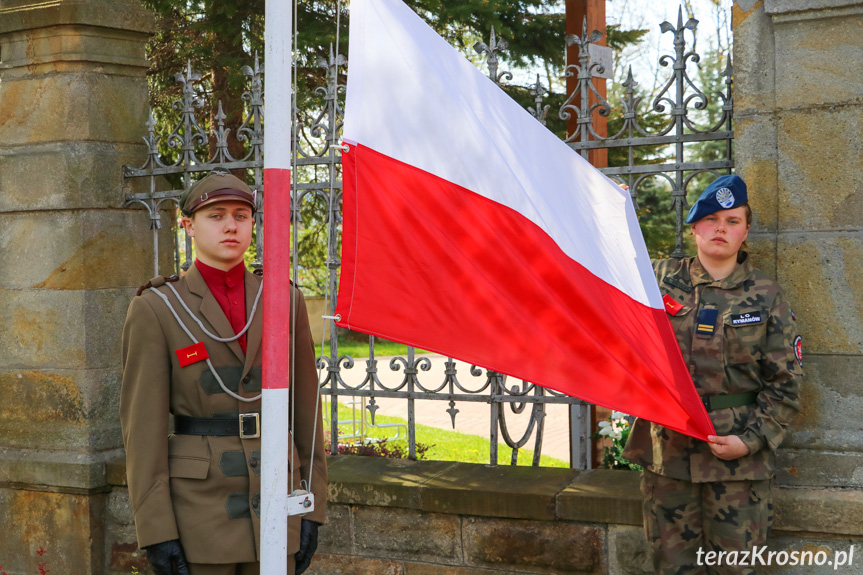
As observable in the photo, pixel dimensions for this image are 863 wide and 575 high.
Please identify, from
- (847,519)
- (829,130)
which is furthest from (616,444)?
(829,130)

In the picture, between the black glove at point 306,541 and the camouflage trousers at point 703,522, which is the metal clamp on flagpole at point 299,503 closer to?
the black glove at point 306,541

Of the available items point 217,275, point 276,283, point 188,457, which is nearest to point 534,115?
point 217,275

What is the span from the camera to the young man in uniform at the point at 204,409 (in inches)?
120

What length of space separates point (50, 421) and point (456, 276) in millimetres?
3442

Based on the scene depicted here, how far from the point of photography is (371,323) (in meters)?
2.39

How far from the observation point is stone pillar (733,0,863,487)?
381cm

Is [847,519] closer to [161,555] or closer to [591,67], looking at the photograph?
[591,67]

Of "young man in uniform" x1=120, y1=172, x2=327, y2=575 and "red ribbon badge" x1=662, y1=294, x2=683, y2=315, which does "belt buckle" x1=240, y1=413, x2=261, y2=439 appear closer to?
"young man in uniform" x1=120, y1=172, x2=327, y2=575

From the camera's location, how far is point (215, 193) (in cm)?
313

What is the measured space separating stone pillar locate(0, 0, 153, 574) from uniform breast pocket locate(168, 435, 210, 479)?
2189mm

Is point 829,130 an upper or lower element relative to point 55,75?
lower

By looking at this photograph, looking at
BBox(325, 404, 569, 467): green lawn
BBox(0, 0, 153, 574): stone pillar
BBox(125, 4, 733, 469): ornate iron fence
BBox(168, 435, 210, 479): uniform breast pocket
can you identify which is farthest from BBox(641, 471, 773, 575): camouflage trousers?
BBox(325, 404, 569, 467): green lawn

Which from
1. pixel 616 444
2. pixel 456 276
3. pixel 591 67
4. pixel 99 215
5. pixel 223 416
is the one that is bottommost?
pixel 616 444

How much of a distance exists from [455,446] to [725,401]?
24.2 feet
